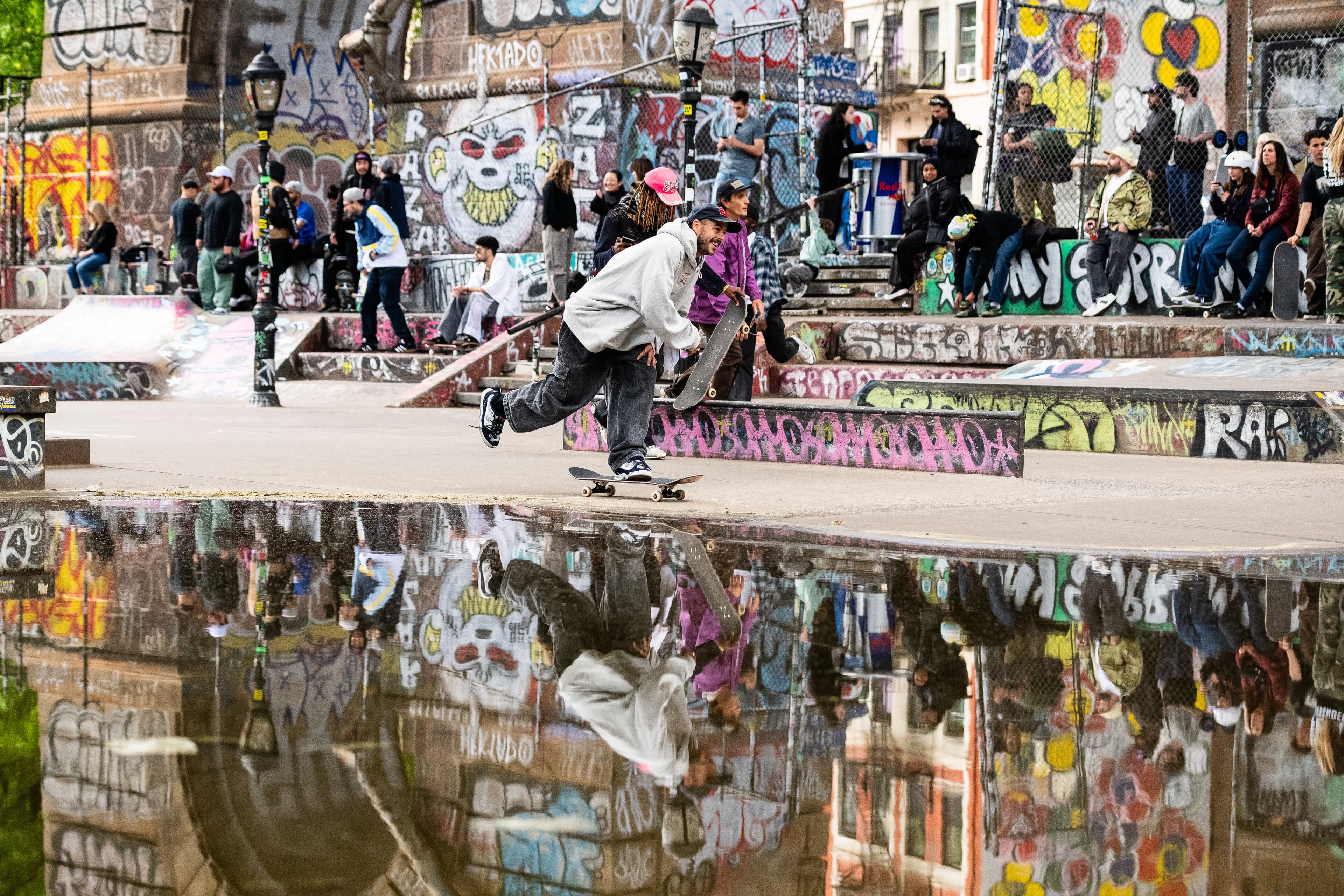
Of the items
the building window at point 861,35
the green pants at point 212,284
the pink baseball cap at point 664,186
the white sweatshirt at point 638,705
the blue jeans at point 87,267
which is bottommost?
the white sweatshirt at point 638,705

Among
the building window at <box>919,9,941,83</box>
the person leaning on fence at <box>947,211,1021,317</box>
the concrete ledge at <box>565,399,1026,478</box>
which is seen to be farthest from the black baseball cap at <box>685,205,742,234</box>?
the building window at <box>919,9,941,83</box>

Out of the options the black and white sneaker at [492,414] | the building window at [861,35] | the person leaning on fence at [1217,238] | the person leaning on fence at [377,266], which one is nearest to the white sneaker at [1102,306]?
the person leaning on fence at [1217,238]

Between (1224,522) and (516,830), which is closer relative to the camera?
(516,830)

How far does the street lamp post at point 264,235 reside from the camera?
1711cm

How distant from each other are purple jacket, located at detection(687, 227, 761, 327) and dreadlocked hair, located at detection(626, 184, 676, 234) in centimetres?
157

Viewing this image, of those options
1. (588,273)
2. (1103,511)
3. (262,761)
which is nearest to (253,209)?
(588,273)

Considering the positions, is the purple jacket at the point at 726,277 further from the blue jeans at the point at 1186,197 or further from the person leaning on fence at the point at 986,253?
the blue jeans at the point at 1186,197

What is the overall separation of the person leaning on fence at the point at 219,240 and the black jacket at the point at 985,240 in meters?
9.13

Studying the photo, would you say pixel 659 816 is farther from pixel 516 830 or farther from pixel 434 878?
pixel 434 878

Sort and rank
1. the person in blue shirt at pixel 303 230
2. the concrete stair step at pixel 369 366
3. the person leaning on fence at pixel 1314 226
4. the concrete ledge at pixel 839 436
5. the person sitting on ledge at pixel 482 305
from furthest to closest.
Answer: the person in blue shirt at pixel 303 230, the person sitting on ledge at pixel 482 305, the concrete stair step at pixel 369 366, the person leaning on fence at pixel 1314 226, the concrete ledge at pixel 839 436

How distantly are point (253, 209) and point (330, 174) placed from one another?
9.07m

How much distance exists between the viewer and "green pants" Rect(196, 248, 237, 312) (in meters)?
21.3

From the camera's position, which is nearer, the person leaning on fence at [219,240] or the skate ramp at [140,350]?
the skate ramp at [140,350]

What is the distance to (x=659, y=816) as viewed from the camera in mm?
3160
